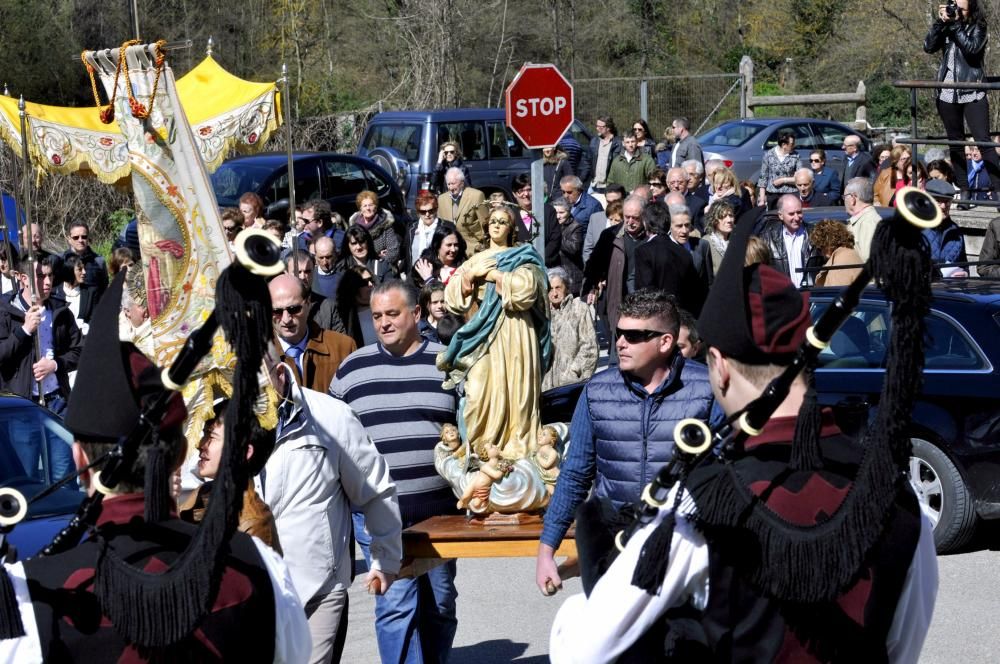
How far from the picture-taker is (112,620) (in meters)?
2.85

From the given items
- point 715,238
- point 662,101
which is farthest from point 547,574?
point 662,101

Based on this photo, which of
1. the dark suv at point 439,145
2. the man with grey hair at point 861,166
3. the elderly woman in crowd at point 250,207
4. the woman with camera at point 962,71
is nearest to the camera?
the woman with camera at point 962,71

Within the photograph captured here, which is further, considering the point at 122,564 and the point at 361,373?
the point at 361,373

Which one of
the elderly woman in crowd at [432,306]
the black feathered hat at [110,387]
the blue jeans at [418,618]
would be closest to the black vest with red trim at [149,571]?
the black feathered hat at [110,387]

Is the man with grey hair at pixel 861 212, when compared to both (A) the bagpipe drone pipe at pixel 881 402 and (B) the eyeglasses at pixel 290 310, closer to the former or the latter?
(B) the eyeglasses at pixel 290 310

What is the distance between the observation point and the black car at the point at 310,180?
1809 cm

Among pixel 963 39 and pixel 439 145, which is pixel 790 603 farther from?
pixel 439 145

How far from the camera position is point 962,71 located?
12727mm

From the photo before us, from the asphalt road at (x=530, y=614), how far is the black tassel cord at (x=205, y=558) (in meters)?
4.20

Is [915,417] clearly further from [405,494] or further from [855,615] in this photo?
[855,615]

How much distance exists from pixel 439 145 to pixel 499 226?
15377 mm

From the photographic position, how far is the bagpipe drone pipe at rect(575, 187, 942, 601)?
271 centimetres

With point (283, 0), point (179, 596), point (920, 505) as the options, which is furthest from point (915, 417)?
point (283, 0)

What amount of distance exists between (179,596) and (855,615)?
141cm
